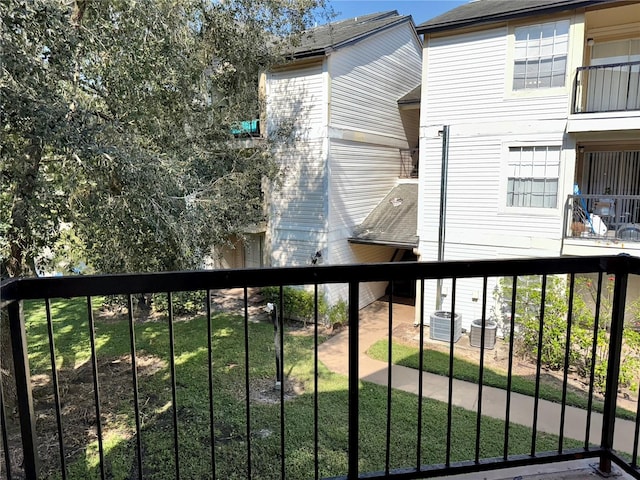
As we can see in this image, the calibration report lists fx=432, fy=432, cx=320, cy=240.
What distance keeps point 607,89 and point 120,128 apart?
8.28 m

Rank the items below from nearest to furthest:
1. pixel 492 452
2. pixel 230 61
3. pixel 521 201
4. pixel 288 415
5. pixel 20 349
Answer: pixel 20 349 < pixel 492 452 < pixel 288 415 < pixel 230 61 < pixel 521 201

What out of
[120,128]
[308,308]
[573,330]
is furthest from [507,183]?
[120,128]

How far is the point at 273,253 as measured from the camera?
10.3 metres

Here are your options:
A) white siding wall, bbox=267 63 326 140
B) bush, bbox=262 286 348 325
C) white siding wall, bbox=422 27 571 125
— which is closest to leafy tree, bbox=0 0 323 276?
white siding wall, bbox=267 63 326 140

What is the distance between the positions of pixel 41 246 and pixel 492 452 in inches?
200

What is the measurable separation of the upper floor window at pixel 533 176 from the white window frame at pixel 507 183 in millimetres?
36

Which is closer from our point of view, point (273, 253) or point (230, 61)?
point (230, 61)

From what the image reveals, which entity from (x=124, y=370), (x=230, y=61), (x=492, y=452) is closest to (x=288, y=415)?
(x=492, y=452)

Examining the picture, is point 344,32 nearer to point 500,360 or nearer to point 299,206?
point 299,206

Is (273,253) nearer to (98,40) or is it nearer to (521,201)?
(521,201)

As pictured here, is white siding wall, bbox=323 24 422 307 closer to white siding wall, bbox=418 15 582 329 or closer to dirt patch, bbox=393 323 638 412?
white siding wall, bbox=418 15 582 329

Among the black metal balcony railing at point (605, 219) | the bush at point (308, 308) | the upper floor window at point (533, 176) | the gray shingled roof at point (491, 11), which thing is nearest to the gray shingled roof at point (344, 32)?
the gray shingled roof at point (491, 11)

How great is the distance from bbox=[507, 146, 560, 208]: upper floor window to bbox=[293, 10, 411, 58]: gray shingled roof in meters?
4.16

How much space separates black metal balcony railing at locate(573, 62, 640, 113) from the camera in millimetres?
7568
